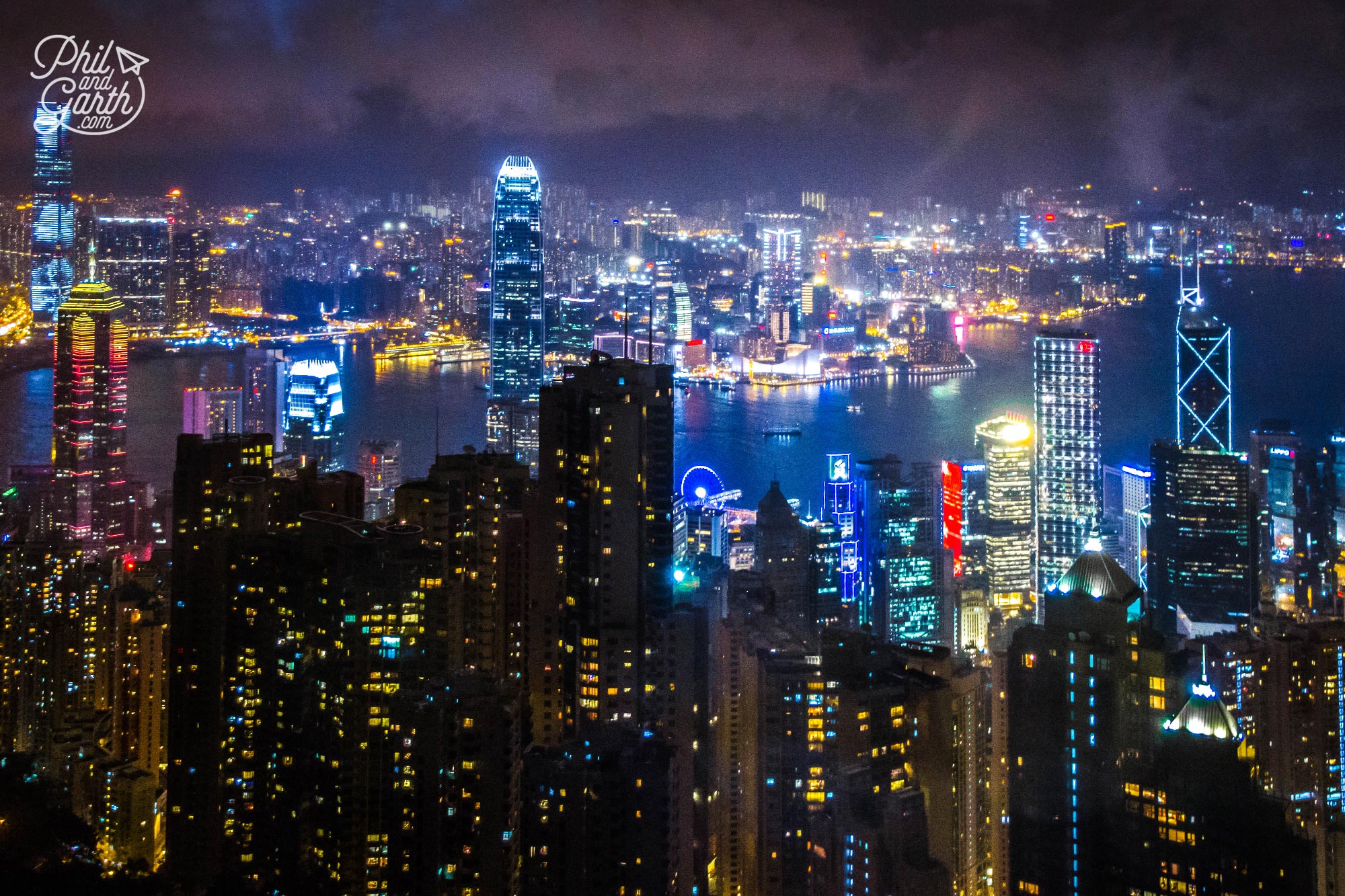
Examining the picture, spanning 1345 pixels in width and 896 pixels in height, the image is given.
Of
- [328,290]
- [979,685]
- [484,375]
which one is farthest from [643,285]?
[979,685]

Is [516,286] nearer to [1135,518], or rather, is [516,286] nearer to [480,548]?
[1135,518]

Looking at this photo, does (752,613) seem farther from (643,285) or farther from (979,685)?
(643,285)

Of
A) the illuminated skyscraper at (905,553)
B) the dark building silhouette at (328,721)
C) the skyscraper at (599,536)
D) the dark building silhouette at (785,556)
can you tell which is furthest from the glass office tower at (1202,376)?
the dark building silhouette at (328,721)

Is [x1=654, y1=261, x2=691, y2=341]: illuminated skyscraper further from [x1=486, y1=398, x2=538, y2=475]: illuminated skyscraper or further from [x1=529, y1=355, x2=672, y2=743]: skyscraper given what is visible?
[x1=529, y1=355, x2=672, y2=743]: skyscraper

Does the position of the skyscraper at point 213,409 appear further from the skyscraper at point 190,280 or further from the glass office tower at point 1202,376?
the glass office tower at point 1202,376

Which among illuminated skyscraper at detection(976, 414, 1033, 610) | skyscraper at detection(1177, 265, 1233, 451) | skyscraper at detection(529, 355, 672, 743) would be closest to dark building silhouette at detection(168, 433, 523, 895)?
skyscraper at detection(529, 355, 672, 743)
